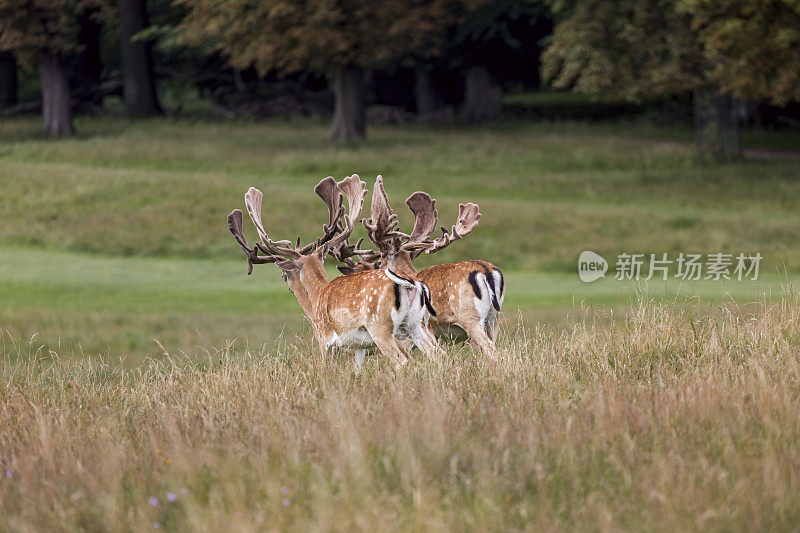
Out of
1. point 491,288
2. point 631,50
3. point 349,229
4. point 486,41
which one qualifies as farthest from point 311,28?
point 491,288

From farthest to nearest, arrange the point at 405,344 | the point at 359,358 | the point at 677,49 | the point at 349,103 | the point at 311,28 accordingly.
→ the point at 349,103 → the point at 311,28 → the point at 677,49 → the point at 359,358 → the point at 405,344

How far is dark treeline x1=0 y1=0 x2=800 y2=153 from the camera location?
28.0m

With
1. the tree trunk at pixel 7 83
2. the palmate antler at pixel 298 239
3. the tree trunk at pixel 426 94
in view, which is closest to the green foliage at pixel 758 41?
the palmate antler at pixel 298 239

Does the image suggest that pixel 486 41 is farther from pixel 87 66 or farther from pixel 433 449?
pixel 433 449

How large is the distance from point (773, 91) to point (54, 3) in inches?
1059

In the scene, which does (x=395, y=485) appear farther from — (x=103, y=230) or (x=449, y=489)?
(x=103, y=230)

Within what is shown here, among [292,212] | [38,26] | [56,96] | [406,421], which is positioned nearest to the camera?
[406,421]

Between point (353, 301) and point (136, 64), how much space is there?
44468 mm

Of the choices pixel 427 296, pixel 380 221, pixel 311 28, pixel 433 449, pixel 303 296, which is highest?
pixel 311 28

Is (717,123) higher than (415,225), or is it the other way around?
(717,123)

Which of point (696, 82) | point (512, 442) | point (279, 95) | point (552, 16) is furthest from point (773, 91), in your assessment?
point (279, 95)

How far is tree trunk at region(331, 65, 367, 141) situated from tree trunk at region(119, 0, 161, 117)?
46.5ft

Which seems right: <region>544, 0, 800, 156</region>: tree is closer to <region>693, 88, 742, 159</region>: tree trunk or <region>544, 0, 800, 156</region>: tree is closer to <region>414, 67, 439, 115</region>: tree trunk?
<region>693, 88, 742, 159</region>: tree trunk

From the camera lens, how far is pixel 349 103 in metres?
38.3
